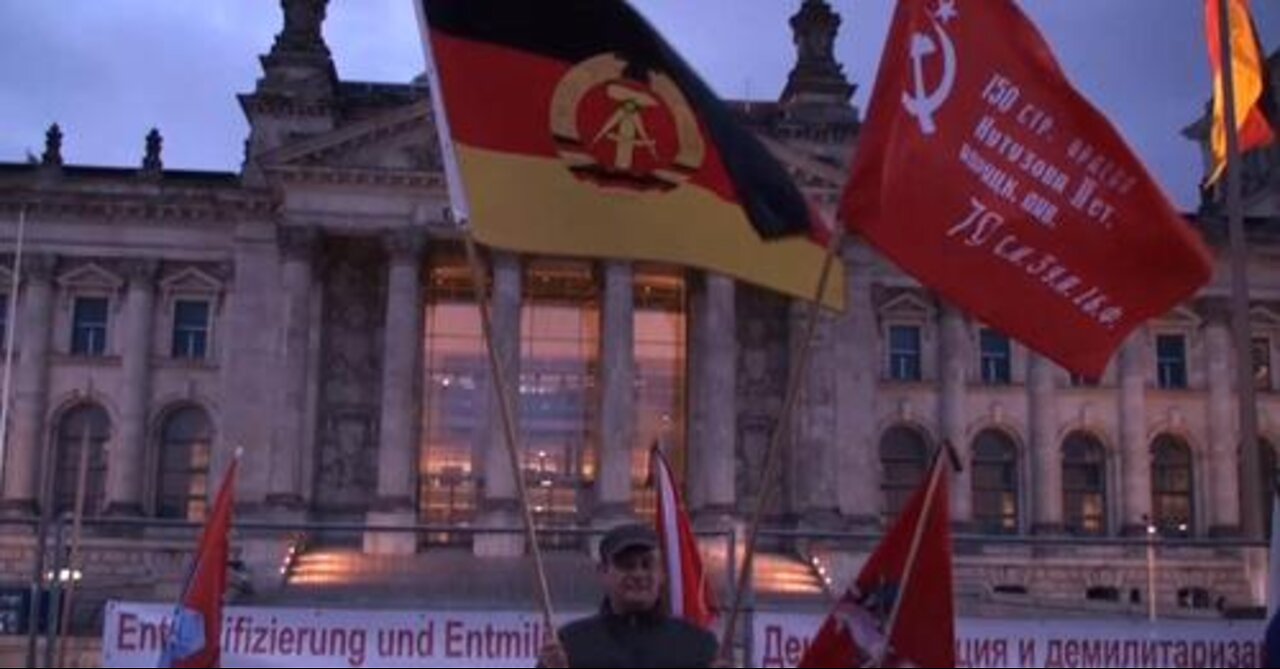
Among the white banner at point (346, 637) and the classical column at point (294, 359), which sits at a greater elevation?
the classical column at point (294, 359)

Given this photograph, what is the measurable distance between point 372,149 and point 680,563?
1671 inches

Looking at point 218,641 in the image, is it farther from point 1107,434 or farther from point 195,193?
point 1107,434

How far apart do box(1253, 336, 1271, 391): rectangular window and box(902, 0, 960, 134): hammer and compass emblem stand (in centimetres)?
5391

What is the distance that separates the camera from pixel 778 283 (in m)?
10.4

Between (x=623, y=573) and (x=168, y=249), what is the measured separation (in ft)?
170

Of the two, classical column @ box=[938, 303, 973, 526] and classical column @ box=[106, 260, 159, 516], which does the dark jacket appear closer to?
classical column @ box=[106, 260, 159, 516]

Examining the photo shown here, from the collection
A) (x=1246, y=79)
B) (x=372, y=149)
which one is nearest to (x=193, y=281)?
(x=372, y=149)

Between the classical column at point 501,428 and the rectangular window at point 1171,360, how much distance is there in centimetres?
2260

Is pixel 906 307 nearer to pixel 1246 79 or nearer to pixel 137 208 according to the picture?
pixel 137 208

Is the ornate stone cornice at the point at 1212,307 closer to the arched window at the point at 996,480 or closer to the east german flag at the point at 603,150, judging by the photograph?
the arched window at the point at 996,480

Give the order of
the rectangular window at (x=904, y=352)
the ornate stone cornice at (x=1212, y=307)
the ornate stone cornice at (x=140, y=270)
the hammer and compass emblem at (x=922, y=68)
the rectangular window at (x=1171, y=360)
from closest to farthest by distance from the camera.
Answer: the hammer and compass emblem at (x=922, y=68) < the ornate stone cornice at (x=140, y=270) < the rectangular window at (x=904, y=352) < the ornate stone cornice at (x=1212, y=307) < the rectangular window at (x=1171, y=360)

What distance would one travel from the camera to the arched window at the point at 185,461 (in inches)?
2224

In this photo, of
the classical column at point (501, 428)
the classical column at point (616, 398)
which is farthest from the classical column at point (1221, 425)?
the classical column at point (501, 428)

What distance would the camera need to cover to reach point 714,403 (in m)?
54.6
